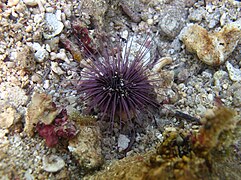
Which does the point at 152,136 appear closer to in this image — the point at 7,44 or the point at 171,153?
the point at 171,153

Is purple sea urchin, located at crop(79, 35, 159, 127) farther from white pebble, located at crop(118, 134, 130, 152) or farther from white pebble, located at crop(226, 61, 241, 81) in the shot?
white pebble, located at crop(226, 61, 241, 81)

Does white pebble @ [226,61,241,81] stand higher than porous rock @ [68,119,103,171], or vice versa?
white pebble @ [226,61,241,81]

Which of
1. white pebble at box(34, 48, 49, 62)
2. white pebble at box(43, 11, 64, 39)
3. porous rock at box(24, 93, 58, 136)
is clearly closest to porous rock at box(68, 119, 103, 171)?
porous rock at box(24, 93, 58, 136)

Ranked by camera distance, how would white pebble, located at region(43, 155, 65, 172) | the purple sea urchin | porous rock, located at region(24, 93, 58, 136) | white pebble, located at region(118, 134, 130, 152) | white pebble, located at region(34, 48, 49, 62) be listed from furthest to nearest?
white pebble, located at region(34, 48, 49, 62), white pebble, located at region(118, 134, 130, 152), the purple sea urchin, porous rock, located at region(24, 93, 58, 136), white pebble, located at region(43, 155, 65, 172)

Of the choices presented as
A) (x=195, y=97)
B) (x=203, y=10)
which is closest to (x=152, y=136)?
(x=195, y=97)

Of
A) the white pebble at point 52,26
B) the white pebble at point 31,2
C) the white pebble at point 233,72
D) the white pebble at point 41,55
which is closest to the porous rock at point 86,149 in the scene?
the white pebble at point 41,55

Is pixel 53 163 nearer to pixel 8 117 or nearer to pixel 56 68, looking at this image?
pixel 8 117

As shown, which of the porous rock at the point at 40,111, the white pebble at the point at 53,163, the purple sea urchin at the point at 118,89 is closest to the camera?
the white pebble at the point at 53,163

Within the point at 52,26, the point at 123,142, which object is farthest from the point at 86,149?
the point at 52,26

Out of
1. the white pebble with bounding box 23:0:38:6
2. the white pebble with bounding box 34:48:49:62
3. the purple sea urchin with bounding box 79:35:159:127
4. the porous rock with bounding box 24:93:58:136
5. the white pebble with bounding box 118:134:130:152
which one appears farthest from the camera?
the white pebble with bounding box 23:0:38:6

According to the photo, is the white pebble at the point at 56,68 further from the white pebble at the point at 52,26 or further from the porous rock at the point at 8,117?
the porous rock at the point at 8,117
